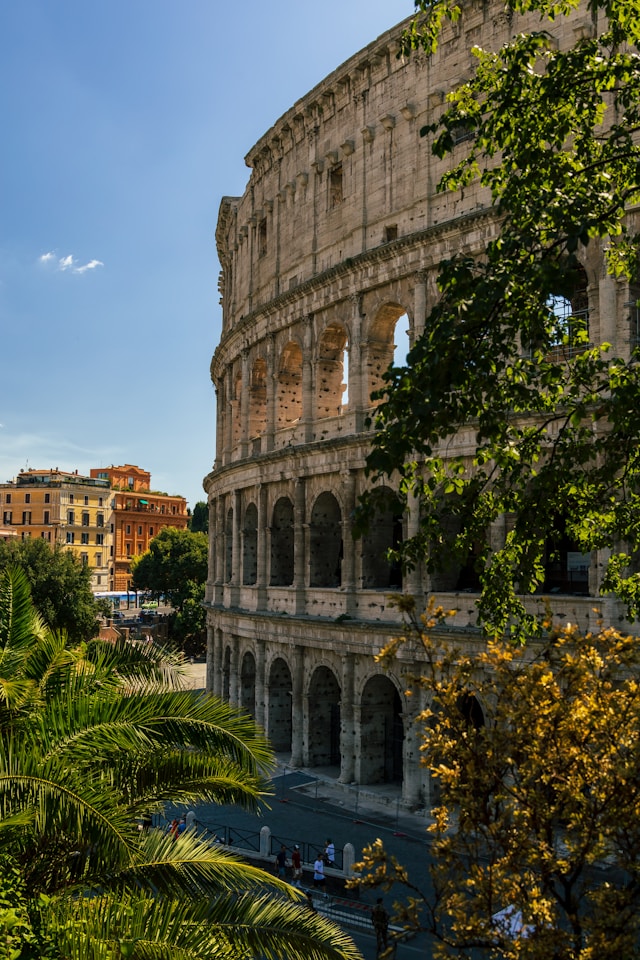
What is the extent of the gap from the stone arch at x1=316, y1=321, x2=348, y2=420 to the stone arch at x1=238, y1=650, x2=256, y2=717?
9494mm

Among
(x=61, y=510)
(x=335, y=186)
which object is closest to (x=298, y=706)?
(x=335, y=186)

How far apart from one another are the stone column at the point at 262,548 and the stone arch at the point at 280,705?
2158mm

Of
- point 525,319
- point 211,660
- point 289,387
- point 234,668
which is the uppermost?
point 289,387

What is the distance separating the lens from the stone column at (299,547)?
27.9 m

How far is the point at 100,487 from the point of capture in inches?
3460

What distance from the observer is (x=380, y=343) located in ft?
87.4

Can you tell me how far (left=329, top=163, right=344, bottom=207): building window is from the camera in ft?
94.5

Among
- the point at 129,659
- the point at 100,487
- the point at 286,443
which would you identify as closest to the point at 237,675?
the point at 286,443

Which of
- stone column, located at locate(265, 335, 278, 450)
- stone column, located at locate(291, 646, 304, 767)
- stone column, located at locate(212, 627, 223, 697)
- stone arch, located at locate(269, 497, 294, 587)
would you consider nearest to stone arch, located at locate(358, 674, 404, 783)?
stone column, located at locate(291, 646, 304, 767)

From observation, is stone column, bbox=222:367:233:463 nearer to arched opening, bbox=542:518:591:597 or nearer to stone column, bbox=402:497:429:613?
stone column, bbox=402:497:429:613

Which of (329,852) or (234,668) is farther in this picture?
(234,668)

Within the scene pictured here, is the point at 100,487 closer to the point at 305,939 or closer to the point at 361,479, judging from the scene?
the point at 361,479

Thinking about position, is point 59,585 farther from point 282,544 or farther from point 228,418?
point 282,544

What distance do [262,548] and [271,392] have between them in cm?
539
